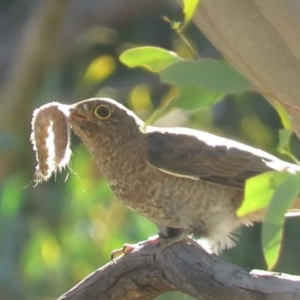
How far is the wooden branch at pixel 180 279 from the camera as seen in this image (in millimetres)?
1591

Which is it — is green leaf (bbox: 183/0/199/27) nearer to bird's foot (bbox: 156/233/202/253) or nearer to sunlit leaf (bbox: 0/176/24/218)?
bird's foot (bbox: 156/233/202/253)

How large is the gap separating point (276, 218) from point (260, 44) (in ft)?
1.27

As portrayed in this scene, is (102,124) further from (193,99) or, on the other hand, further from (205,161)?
(193,99)

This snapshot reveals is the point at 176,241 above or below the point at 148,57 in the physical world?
below

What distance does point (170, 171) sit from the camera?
7.36ft

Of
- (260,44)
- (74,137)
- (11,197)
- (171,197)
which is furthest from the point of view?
(74,137)

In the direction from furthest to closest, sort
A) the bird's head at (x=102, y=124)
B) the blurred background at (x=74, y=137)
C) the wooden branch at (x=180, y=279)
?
the blurred background at (x=74, y=137) < the bird's head at (x=102, y=124) < the wooden branch at (x=180, y=279)

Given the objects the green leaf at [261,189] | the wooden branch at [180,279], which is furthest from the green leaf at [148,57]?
the wooden branch at [180,279]

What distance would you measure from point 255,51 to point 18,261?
2932mm

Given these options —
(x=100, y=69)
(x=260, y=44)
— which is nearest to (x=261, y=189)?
(x=260, y=44)

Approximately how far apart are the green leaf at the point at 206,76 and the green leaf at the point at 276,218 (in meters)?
0.10

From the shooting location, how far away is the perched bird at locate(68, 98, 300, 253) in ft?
7.23

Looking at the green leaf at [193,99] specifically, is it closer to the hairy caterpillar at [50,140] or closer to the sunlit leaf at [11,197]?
the hairy caterpillar at [50,140]

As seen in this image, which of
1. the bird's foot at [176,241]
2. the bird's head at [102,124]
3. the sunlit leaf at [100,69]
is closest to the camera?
the bird's foot at [176,241]
